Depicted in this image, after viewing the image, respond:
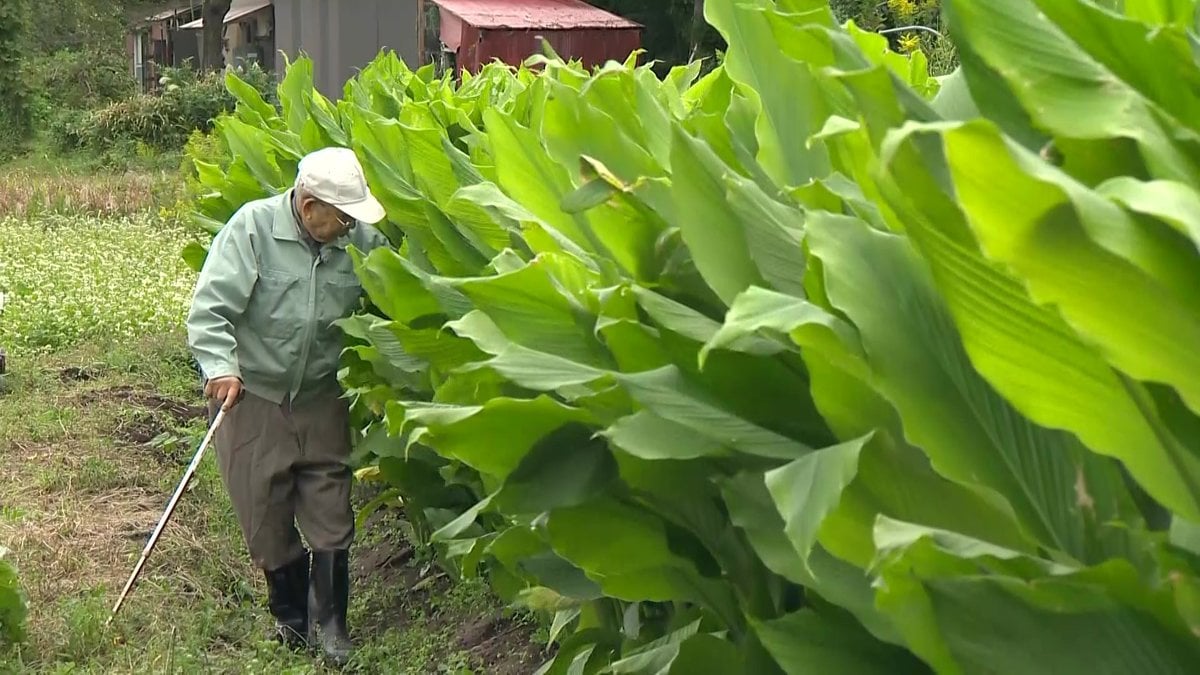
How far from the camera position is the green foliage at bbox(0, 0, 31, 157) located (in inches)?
1128

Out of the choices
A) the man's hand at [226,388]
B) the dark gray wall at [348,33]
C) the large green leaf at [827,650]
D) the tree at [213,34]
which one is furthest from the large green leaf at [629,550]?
the tree at [213,34]

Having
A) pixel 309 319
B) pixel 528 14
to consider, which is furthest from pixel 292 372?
pixel 528 14

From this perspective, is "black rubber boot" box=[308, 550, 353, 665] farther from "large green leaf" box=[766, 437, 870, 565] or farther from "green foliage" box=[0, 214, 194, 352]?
"green foliage" box=[0, 214, 194, 352]

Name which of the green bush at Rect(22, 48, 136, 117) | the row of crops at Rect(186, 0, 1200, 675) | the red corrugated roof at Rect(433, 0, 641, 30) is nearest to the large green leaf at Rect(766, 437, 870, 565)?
the row of crops at Rect(186, 0, 1200, 675)

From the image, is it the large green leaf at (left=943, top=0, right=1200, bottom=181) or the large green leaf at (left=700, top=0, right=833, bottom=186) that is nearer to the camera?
the large green leaf at (left=943, top=0, right=1200, bottom=181)

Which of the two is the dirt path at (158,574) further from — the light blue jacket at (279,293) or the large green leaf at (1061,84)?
the large green leaf at (1061,84)

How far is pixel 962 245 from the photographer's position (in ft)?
4.71

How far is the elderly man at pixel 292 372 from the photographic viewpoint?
4.74 m

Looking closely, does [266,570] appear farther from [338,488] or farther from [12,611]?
[12,611]

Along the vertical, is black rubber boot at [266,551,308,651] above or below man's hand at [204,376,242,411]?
below

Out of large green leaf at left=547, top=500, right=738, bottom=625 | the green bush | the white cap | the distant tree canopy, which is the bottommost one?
the green bush

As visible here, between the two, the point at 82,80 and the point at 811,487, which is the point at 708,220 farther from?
the point at 82,80

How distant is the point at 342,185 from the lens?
15.4ft

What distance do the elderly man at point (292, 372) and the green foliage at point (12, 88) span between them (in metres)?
25.7
